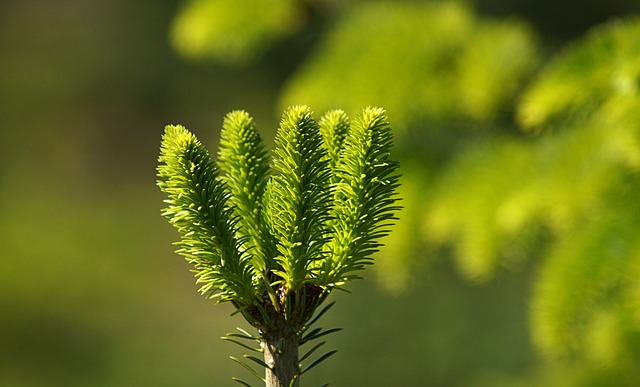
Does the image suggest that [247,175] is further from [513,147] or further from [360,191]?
[513,147]

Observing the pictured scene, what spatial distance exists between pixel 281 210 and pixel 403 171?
110 centimetres

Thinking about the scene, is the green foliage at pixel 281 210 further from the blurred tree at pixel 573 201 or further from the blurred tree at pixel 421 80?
the blurred tree at pixel 421 80

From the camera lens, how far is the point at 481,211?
150cm

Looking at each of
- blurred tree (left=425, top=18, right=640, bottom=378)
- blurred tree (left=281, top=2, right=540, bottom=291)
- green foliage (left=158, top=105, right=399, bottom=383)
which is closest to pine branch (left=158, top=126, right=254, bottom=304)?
green foliage (left=158, top=105, right=399, bottom=383)

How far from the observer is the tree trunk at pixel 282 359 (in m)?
Result: 0.63

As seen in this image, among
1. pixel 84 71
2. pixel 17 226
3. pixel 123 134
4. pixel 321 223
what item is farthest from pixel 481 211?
pixel 123 134

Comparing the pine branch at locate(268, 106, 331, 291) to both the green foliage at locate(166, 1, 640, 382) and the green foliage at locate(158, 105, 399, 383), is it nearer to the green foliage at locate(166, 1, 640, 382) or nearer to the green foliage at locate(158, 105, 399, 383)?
the green foliage at locate(158, 105, 399, 383)

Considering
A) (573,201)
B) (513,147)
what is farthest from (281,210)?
(513,147)

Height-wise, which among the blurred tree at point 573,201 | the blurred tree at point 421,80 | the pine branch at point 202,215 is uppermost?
the blurred tree at point 421,80

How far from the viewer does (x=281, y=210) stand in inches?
25.5

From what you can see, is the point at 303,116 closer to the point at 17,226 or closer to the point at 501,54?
the point at 501,54

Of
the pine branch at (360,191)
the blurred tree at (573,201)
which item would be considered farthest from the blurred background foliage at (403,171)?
the pine branch at (360,191)

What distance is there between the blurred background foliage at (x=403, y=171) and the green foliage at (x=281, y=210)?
64cm

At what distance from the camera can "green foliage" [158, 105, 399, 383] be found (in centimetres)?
62
